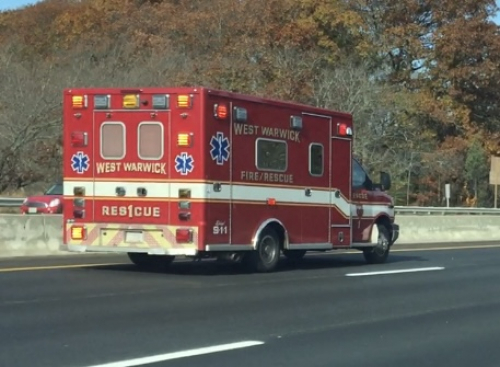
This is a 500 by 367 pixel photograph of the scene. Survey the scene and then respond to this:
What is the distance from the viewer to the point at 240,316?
38.3ft

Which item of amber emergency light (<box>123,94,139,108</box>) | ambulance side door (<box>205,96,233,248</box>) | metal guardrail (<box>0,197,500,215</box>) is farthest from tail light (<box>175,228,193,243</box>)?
metal guardrail (<box>0,197,500,215</box>)

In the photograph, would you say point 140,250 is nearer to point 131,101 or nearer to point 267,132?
point 131,101

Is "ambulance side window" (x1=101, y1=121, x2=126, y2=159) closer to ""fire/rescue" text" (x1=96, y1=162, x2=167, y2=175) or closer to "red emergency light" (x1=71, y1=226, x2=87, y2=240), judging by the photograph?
""fire/rescue" text" (x1=96, y1=162, x2=167, y2=175)

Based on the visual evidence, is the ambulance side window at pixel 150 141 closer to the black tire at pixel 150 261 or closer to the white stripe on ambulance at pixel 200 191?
the white stripe on ambulance at pixel 200 191

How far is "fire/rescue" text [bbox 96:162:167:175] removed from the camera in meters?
15.5

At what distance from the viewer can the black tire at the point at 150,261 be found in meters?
17.4

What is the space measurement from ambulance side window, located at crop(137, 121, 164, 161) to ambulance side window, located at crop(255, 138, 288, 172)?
68.2 inches

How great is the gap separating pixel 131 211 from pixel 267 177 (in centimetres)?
245

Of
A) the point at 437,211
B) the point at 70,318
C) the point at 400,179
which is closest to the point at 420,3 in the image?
the point at 400,179

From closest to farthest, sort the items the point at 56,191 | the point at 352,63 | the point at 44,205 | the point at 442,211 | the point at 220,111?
the point at 220,111 < the point at 44,205 < the point at 56,191 < the point at 442,211 < the point at 352,63

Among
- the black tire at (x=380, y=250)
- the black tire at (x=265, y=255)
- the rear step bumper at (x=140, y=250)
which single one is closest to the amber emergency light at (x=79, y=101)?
the rear step bumper at (x=140, y=250)

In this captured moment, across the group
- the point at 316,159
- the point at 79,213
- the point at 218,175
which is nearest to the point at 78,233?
the point at 79,213

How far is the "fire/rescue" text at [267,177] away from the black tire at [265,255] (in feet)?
2.87

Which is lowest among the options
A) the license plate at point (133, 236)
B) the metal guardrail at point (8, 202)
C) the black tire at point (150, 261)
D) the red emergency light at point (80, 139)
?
the black tire at point (150, 261)
